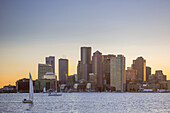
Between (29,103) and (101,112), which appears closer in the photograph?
(101,112)

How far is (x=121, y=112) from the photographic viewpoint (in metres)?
119

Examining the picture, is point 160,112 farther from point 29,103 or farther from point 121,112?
point 29,103

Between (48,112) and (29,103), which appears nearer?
(48,112)

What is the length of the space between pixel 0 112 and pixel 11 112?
11.4 feet

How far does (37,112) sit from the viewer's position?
387ft

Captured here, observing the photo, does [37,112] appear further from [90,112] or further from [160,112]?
[160,112]

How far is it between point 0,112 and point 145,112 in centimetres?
4555

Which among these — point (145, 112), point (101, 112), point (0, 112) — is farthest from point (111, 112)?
point (0, 112)

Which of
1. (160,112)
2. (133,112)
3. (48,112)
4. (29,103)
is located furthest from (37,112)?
(29,103)

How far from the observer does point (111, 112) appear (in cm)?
11850

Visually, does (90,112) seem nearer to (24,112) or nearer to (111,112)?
(111,112)

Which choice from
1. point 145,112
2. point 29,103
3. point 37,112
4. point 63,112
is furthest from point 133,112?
point 29,103

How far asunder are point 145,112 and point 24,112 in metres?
38.1

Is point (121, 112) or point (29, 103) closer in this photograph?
point (121, 112)
